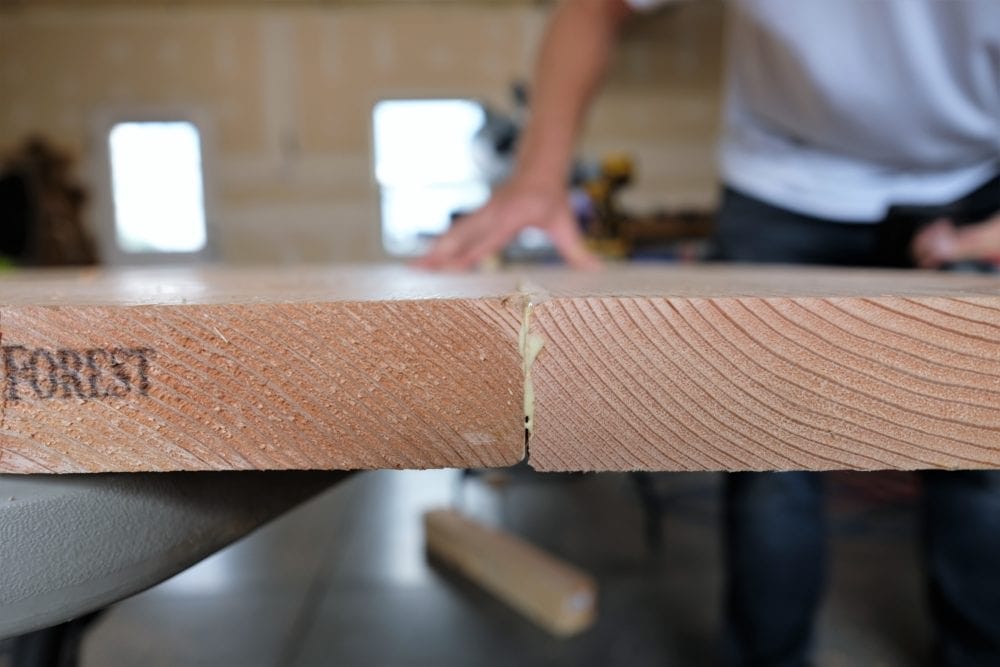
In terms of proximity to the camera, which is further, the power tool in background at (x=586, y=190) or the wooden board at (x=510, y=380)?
the power tool in background at (x=586, y=190)

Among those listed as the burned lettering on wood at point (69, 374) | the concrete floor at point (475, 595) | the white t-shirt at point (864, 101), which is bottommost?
the concrete floor at point (475, 595)

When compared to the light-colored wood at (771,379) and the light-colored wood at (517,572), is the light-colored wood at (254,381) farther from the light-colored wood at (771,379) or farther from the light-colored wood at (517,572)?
the light-colored wood at (517,572)

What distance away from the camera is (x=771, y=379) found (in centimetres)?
33

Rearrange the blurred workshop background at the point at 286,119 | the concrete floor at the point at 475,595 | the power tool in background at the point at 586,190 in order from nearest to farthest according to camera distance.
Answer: the concrete floor at the point at 475,595 < the power tool in background at the point at 586,190 < the blurred workshop background at the point at 286,119

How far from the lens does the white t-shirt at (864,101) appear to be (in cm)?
80

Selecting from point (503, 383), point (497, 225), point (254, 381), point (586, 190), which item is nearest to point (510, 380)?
point (503, 383)

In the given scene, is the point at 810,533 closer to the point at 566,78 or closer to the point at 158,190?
the point at 566,78

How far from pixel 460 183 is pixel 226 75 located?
5.18 feet

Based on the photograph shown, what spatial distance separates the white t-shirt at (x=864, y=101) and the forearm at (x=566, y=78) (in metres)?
0.07

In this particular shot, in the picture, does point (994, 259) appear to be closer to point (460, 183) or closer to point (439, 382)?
point (439, 382)

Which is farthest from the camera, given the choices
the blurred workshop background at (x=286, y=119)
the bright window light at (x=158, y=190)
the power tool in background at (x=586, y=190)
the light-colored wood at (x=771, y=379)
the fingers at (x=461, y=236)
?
the bright window light at (x=158, y=190)

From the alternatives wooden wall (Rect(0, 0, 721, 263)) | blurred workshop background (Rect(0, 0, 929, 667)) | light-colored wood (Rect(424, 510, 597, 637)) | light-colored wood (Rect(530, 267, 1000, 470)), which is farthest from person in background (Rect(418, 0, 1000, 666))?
wooden wall (Rect(0, 0, 721, 263))

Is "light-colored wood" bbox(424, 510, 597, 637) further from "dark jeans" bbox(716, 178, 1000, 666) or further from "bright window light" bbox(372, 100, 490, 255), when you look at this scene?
"bright window light" bbox(372, 100, 490, 255)

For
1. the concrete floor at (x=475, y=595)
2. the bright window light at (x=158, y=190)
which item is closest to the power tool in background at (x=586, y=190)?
the concrete floor at (x=475, y=595)
